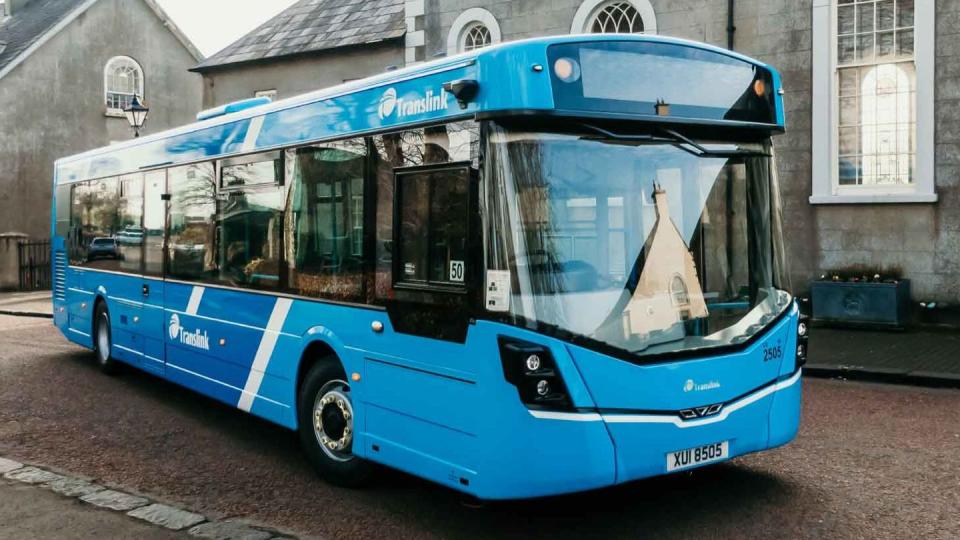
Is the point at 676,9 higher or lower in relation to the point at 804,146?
higher

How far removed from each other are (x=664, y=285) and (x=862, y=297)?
9829mm

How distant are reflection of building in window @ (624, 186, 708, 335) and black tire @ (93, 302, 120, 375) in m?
7.94

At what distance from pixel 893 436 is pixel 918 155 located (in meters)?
7.89

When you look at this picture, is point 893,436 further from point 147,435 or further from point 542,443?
point 147,435

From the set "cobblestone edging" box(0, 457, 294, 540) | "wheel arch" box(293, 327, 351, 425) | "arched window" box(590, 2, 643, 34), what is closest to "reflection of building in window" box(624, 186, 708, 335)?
"wheel arch" box(293, 327, 351, 425)

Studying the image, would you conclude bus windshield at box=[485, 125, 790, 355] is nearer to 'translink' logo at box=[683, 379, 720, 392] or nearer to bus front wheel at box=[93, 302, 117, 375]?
'translink' logo at box=[683, 379, 720, 392]

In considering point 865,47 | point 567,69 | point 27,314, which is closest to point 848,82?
point 865,47

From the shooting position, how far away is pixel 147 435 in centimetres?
832

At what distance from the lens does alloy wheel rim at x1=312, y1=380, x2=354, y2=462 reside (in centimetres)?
652

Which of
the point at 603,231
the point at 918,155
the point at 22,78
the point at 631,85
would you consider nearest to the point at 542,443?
the point at 603,231

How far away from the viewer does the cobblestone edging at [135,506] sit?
5535 mm

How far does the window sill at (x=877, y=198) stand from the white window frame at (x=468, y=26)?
272 inches

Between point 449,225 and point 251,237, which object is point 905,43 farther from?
point 449,225

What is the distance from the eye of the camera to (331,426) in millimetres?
6688
